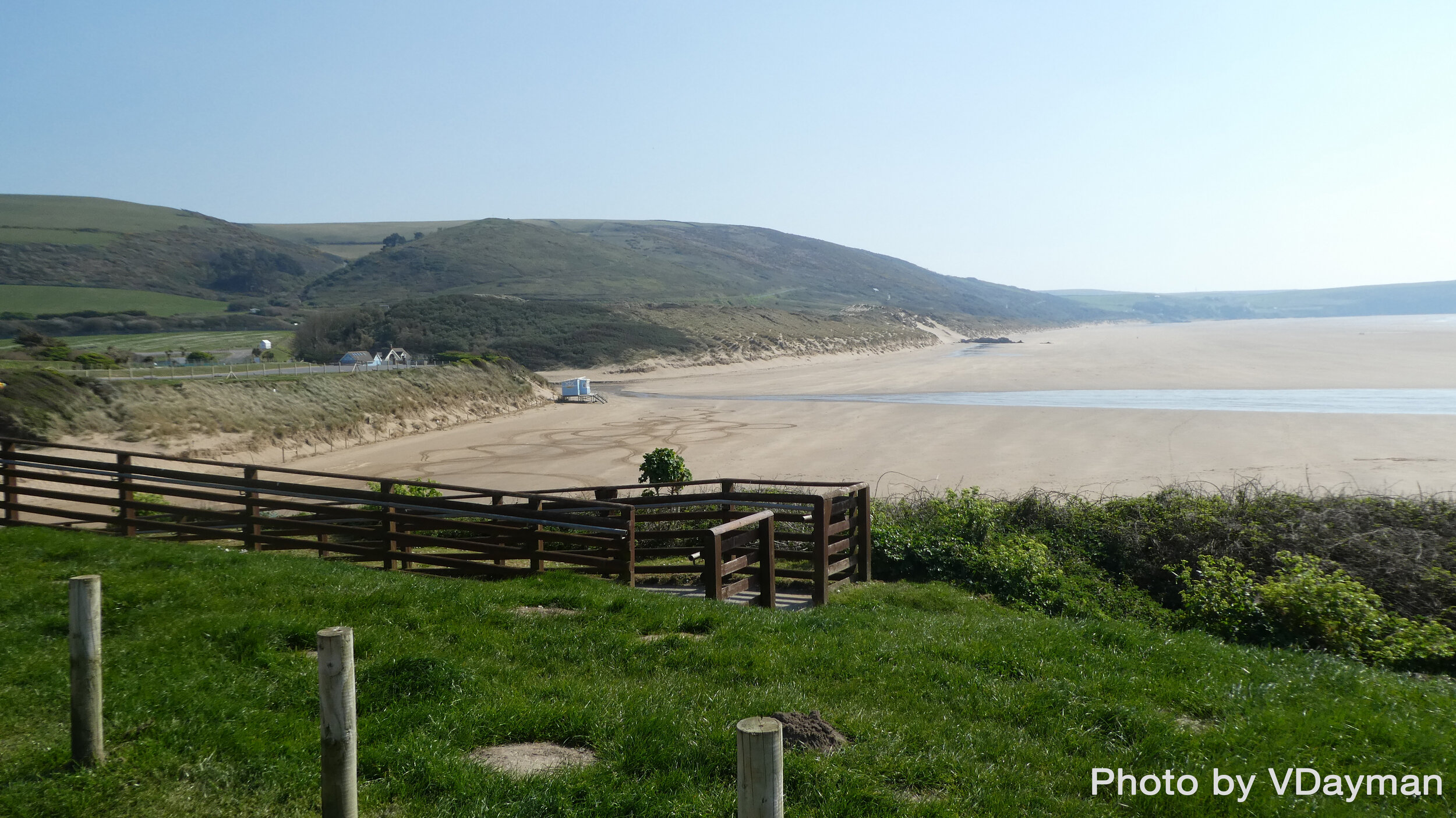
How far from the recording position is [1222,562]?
10.1m

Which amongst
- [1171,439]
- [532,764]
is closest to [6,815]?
[532,764]

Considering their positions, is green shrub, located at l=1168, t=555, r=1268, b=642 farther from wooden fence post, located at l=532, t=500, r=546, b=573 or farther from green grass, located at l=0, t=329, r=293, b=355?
green grass, located at l=0, t=329, r=293, b=355

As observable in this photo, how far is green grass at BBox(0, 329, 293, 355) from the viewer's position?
242 feet

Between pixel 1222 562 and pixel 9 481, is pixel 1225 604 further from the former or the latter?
pixel 9 481

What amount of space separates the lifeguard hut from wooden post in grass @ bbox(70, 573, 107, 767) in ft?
148

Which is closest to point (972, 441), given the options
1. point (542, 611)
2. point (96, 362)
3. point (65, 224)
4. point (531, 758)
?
point (542, 611)

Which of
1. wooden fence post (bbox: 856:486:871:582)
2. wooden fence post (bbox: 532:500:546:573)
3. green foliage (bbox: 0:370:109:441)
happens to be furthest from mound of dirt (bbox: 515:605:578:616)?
green foliage (bbox: 0:370:109:441)

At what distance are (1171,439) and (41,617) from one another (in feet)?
92.0

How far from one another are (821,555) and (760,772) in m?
7.09

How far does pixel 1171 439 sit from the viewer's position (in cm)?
2694

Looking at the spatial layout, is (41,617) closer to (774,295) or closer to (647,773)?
(647,773)

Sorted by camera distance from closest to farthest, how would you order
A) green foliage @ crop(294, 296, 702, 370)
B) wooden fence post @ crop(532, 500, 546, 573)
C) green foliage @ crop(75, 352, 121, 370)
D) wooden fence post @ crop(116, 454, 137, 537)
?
wooden fence post @ crop(532, 500, 546, 573), wooden fence post @ crop(116, 454, 137, 537), green foliage @ crop(75, 352, 121, 370), green foliage @ crop(294, 296, 702, 370)

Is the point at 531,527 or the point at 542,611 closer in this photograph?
the point at 542,611

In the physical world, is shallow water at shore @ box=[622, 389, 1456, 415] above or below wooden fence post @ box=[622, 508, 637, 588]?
above
